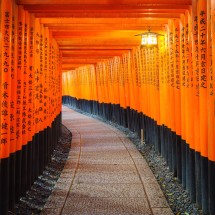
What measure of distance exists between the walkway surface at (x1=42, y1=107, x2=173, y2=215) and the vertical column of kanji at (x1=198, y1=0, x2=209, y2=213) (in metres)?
1.00

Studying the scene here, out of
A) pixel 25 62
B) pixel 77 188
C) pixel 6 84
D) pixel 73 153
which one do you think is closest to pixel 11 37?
pixel 6 84

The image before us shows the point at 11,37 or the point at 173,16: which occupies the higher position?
the point at 173,16

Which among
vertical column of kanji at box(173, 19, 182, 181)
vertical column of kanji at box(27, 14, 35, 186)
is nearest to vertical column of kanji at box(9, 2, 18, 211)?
vertical column of kanji at box(27, 14, 35, 186)

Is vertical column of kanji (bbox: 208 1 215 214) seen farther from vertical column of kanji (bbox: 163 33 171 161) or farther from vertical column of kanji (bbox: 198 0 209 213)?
vertical column of kanji (bbox: 163 33 171 161)

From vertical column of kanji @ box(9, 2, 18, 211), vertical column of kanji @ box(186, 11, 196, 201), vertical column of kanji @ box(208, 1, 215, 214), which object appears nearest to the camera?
vertical column of kanji @ box(208, 1, 215, 214)

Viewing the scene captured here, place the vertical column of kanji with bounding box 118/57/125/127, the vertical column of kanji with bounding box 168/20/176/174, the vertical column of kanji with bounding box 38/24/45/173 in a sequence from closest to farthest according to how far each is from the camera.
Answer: the vertical column of kanji with bounding box 168/20/176/174 → the vertical column of kanji with bounding box 38/24/45/173 → the vertical column of kanji with bounding box 118/57/125/127

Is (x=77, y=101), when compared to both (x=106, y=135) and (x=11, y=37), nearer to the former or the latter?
(x=106, y=135)

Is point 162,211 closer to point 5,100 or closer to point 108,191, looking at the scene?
point 108,191

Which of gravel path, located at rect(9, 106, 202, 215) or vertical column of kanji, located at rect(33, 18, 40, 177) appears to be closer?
gravel path, located at rect(9, 106, 202, 215)

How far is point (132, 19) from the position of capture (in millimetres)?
9266

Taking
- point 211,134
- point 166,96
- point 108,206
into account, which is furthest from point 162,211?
point 166,96

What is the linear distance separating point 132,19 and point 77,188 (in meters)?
4.35

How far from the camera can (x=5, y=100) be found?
20.5 ft

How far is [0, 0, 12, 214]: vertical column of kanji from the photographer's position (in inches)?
239
